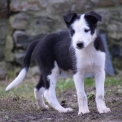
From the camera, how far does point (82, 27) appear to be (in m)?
4.18

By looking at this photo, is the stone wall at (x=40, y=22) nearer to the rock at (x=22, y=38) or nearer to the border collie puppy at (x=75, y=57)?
the rock at (x=22, y=38)

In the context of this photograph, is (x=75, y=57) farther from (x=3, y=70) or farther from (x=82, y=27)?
(x=3, y=70)

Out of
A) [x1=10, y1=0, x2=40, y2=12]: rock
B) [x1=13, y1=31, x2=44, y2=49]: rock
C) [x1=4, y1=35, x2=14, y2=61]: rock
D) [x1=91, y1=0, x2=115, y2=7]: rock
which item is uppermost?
[x1=10, y1=0, x2=40, y2=12]: rock

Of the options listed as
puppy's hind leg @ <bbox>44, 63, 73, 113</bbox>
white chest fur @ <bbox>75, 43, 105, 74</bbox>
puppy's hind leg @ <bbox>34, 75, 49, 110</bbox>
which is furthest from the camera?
puppy's hind leg @ <bbox>34, 75, 49, 110</bbox>

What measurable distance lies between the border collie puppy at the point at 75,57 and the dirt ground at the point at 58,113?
0.17m

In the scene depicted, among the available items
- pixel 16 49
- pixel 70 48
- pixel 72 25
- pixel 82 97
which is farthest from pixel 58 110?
pixel 16 49

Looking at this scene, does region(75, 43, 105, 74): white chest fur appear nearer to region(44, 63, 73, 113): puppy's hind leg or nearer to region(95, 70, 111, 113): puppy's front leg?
region(95, 70, 111, 113): puppy's front leg

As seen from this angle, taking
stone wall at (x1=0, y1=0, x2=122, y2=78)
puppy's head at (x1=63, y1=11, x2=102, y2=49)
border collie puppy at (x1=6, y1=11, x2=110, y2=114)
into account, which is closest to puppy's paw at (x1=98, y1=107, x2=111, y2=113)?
border collie puppy at (x1=6, y1=11, x2=110, y2=114)

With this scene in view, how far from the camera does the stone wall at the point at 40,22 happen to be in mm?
7785

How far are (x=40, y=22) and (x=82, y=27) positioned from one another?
375 cm

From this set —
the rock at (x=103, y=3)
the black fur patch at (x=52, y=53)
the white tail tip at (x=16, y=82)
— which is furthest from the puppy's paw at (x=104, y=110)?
the rock at (x=103, y=3)

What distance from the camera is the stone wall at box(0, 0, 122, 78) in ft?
25.5

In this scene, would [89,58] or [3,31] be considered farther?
[3,31]

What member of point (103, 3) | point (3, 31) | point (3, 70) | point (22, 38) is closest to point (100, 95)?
point (22, 38)
